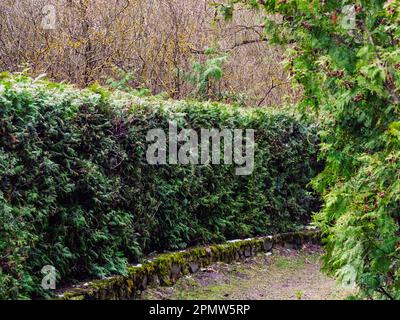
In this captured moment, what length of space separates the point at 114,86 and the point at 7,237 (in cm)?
760

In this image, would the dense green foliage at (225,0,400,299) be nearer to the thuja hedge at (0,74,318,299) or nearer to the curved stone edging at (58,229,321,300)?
the thuja hedge at (0,74,318,299)

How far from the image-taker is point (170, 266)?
8.73m

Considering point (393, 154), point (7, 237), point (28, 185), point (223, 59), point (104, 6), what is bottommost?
point (7, 237)

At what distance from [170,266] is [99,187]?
189 cm

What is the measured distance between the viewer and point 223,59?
1466 centimetres

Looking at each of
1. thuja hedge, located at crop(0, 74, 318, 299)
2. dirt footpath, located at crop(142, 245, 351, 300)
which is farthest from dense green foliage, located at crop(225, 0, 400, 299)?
thuja hedge, located at crop(0, 74, 318, 299)

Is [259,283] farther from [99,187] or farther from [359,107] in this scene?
[359,107]

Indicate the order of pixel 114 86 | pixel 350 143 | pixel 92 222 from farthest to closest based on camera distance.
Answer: pixel 114 86
pixel 92 222
pixel 350 143

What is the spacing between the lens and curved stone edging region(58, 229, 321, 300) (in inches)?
275

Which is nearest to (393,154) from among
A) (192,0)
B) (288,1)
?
(288,1)

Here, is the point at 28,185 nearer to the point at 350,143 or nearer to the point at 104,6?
the point at 350,143

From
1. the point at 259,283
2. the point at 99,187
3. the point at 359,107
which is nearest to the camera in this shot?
the point at 359,107

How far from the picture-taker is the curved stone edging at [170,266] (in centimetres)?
700

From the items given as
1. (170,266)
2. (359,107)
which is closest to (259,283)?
(170,266)
